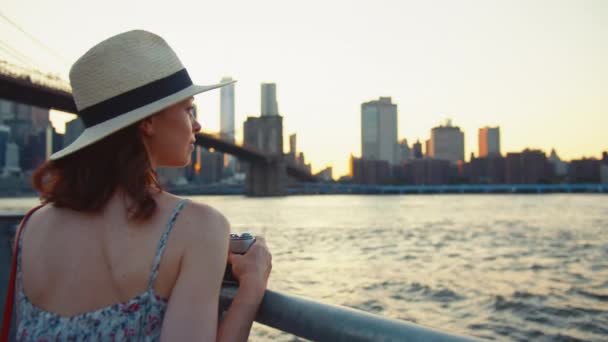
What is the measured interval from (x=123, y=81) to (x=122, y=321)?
44 cm

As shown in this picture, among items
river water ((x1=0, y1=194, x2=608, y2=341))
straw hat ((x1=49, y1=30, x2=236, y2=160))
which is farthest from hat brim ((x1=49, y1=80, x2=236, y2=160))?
river water ((x1=0, y1=194, x2=608, y2=341))

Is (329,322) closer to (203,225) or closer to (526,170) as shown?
(203,225)

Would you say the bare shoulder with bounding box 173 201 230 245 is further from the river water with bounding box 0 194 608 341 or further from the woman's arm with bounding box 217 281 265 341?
the river water with bounding box 0 194 608 341

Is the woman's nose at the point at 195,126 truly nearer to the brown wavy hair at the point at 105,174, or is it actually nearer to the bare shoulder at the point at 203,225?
the brown wavy hair at the point at 105,174

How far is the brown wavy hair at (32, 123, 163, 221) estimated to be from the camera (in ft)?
3.24

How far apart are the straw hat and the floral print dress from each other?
0.69ft

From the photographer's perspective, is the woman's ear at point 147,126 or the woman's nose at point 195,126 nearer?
the woman's ear at point 147,126

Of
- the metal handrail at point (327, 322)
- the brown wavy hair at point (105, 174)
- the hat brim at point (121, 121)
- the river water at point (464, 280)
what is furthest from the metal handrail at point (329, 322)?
the river water at point (464, 280)

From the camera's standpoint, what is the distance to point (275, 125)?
310 feet

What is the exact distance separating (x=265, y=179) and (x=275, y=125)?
2847cm

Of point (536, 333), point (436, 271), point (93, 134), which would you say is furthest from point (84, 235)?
point (436, 271)

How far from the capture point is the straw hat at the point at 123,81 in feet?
3.31

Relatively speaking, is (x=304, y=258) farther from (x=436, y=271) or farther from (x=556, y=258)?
(x=556, y=258)

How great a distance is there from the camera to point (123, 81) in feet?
3.33
